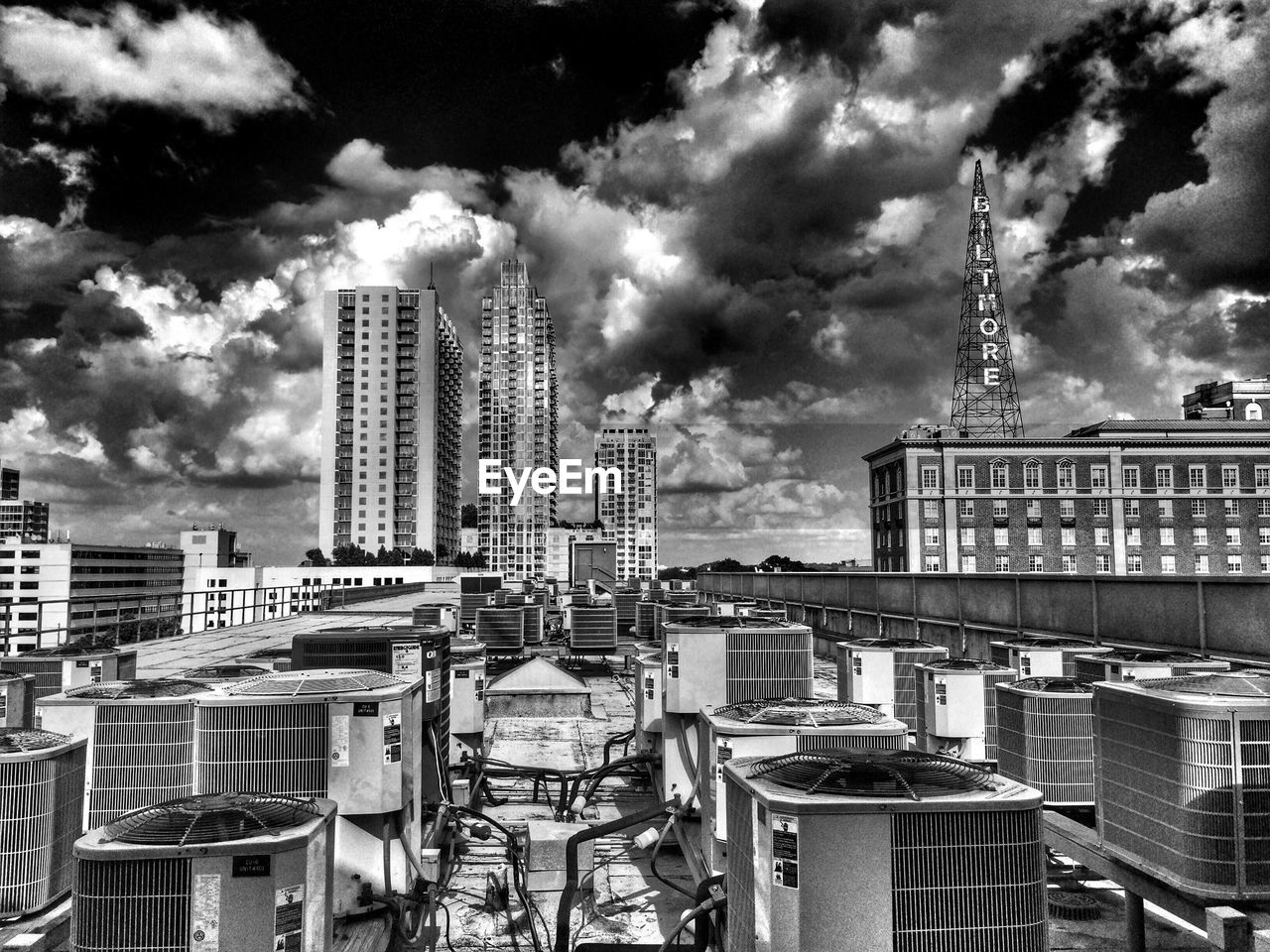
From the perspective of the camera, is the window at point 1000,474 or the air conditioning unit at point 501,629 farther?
the window at point 1000,474

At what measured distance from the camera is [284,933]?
3.79 m

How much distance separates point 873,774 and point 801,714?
7.60 feet

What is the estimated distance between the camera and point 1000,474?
80.4m

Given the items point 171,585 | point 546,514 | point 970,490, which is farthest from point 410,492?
point 970,490

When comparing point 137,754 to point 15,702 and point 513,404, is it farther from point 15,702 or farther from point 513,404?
point 513,404

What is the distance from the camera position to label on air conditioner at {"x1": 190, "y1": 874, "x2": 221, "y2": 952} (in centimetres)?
367

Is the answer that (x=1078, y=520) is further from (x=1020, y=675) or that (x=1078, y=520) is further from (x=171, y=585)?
(x=171, y=585)

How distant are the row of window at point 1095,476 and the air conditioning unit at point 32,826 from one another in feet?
262

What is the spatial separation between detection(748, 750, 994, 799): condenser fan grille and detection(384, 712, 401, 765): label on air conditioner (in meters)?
2.62

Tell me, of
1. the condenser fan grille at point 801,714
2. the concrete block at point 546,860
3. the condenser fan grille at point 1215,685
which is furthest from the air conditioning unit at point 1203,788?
the concrete block at point 546,860

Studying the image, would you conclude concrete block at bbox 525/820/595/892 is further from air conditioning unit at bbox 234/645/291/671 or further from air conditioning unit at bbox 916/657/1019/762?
air conditioning unit at bbox 234/645/291/671

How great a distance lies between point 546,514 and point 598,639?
136004 millimetres

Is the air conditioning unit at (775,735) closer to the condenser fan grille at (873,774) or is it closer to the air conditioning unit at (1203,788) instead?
the condenser fan grille at (873,774)

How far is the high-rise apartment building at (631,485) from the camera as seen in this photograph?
187m
